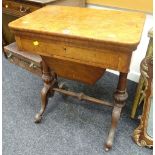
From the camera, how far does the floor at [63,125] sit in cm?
156

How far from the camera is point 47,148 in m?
1.57

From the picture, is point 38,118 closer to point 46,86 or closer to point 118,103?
point 46,86

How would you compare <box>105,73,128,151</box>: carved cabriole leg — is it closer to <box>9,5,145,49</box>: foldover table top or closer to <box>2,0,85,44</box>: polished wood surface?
<box>9,5,145,49</box>: foldover table top

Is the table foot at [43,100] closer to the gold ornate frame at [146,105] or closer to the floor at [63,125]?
the floor at [63,125]

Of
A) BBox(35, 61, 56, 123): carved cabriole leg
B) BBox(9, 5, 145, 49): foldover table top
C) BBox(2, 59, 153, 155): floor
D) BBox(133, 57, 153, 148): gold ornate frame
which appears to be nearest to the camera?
BBox(9, 5, 145, 49): foldover table top

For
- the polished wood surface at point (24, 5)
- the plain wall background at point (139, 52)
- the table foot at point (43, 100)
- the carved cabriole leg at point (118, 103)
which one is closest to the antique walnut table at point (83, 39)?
the carved cabriole leg at point (118, 103)

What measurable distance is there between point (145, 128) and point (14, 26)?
1.04 m

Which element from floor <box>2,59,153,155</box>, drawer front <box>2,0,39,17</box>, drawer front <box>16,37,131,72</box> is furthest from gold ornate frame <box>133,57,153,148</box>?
drawer front <box>2,0,39,17</box>

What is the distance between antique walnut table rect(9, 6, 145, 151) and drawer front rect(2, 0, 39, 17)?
507mm

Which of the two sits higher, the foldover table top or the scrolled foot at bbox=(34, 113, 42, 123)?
the foldover table top

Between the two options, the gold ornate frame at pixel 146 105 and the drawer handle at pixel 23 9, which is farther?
the drawer handle at pixel 23 9

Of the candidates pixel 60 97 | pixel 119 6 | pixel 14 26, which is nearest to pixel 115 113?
pixel 60 97

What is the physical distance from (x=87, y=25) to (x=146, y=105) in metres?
0.62

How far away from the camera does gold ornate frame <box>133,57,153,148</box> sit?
1.28 meters
